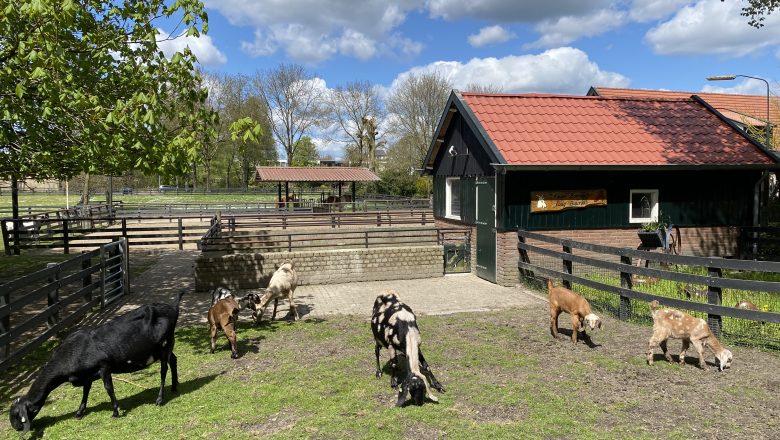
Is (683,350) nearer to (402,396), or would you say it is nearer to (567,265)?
(567,265)

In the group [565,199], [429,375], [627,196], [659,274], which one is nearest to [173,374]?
[429,375]

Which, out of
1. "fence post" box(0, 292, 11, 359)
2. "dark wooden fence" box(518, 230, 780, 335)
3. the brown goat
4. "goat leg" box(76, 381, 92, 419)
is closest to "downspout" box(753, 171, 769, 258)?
"dark wooden fence" box(518, 230, 780, 335)

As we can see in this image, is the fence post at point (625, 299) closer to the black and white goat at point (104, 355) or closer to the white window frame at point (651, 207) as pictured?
the white window frame at point (651, 207)

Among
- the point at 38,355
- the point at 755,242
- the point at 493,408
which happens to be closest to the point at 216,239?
the point at 38,355

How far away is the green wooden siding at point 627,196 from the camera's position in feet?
43.2

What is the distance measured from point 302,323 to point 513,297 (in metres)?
5.14

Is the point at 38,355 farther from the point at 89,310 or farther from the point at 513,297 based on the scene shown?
the point at 513,297

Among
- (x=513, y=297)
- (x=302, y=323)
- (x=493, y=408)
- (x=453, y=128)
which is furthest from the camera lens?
(x=453, y=128)

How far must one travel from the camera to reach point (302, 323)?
32.4 ft

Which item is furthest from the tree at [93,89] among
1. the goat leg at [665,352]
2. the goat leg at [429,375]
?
the goat leg at [665,352]

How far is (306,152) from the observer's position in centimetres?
8350

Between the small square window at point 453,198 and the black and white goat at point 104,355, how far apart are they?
1136 centimetres

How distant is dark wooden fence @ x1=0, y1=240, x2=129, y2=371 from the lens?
7.03 metres

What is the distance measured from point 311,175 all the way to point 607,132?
24.3m
